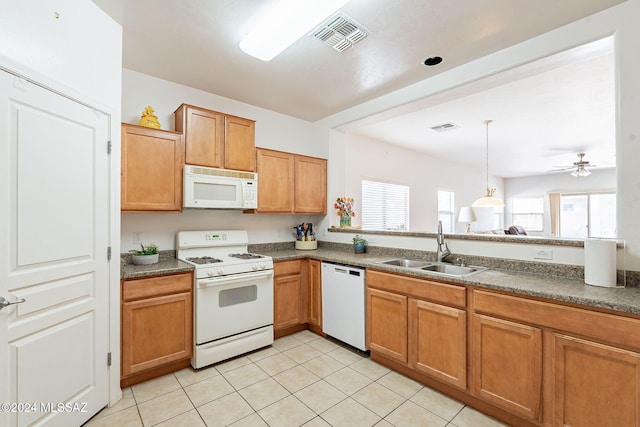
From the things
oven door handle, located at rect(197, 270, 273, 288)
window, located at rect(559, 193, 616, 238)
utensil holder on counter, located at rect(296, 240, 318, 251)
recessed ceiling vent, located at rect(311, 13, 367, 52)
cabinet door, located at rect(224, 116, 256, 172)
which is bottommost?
oven door handle, located at rect(197, 270, 273, 288)

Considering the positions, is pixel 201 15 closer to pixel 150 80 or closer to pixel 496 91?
pixel 150 80

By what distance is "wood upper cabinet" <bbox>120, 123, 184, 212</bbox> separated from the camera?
244 cm

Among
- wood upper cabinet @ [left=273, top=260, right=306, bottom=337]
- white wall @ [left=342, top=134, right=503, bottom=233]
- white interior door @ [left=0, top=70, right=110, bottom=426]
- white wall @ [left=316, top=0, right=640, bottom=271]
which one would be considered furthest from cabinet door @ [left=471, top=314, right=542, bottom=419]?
white wall @ [left=342, top=134, right=503, bottom=233]

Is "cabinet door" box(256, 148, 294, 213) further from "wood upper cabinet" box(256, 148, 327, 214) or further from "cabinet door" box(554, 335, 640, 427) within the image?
"cabinet door" box(554, 335, 640, 427)

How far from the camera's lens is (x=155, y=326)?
7.70 ft

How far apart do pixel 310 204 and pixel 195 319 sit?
6.37ft

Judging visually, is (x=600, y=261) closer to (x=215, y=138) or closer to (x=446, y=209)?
(x=215, y=138)

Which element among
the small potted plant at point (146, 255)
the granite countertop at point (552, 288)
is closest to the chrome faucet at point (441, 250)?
the granite countertop at point (552, 288)

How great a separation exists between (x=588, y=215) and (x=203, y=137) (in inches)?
404

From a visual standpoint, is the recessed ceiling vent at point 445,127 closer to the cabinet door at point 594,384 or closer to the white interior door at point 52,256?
the cabinet door at point 594,384

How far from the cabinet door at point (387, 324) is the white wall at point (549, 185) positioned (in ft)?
29.3

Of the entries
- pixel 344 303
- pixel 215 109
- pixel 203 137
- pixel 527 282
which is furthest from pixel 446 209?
pixel 203 137

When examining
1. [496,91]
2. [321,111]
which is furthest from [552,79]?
[321,111]

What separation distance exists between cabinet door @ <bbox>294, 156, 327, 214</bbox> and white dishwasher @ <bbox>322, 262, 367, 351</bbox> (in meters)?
0.96
